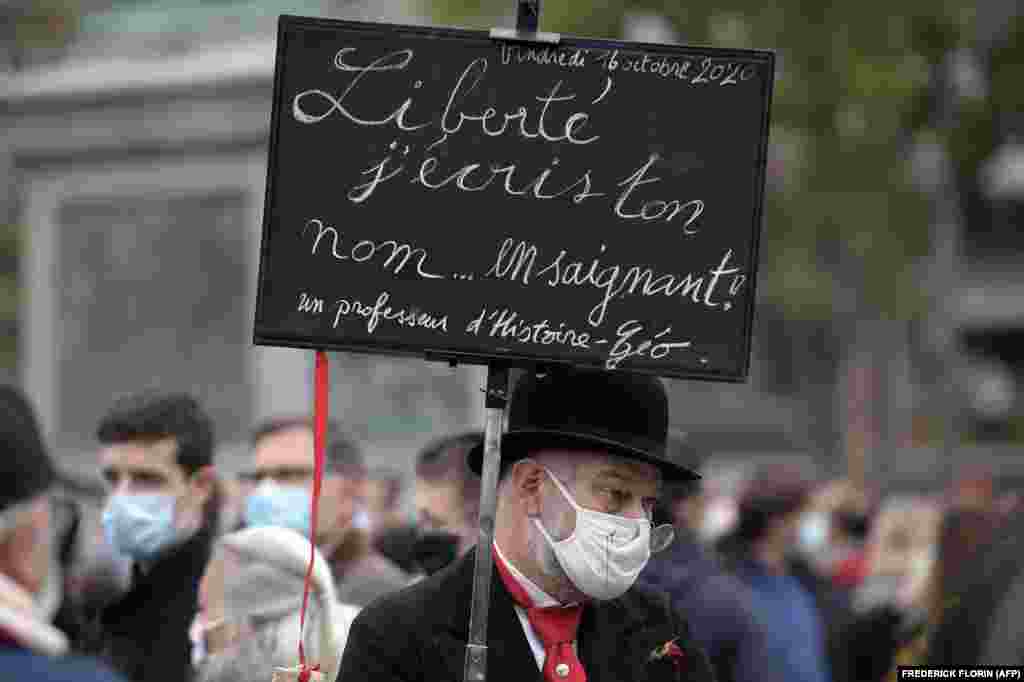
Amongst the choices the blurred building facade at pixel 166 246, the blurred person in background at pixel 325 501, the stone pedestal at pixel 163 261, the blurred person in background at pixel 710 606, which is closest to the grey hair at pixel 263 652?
the blurred person in background at pixel 325 501

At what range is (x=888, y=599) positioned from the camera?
36.1 ft

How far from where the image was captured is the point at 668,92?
15.9 ft

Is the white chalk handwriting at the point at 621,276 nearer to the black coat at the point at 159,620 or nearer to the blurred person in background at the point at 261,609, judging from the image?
the blurred person in background at the point at 261,609

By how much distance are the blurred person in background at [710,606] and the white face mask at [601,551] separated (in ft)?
7.74

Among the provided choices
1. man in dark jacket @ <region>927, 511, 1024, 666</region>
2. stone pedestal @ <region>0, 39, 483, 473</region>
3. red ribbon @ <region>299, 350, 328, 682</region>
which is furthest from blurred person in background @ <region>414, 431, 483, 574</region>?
stone pedestal @ <region>0, 39, 483, 473</region>

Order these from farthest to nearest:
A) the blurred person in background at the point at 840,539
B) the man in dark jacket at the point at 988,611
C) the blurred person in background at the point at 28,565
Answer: the blurred person in background at the point at 840,539
the man in dark jacket at the point at 988,611
the blurred person in background at the point at 28,565

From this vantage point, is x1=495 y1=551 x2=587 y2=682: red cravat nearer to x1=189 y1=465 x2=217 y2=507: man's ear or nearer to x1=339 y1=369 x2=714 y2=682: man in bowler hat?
x1=339 y1=369 x2=714 y2=682: man in bowler hat

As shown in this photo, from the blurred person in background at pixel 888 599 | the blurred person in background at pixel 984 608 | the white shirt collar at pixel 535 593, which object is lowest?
the blurred person in background at pixel 888 599

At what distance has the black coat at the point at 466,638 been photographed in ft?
15.5

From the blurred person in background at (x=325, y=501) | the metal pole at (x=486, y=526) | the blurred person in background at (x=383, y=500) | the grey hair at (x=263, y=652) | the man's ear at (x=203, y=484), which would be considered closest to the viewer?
the metal pole at (x=486, y=526)

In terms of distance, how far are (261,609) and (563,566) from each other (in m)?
1.48

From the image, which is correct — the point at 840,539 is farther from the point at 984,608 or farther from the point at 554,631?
the point at 554,631

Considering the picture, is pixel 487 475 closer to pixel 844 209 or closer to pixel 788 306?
pixel 844 209

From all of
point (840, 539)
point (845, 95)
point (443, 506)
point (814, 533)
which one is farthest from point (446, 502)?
point (845, 95)
